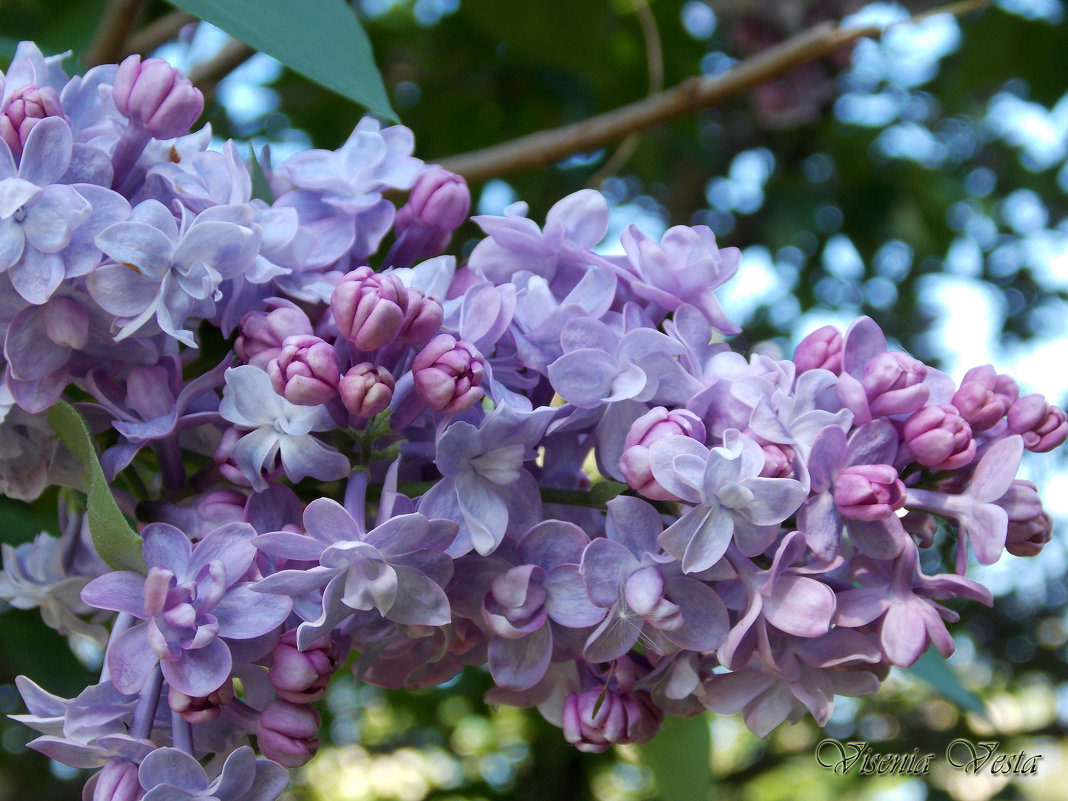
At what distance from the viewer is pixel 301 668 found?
57cm

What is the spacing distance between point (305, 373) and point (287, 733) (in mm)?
213

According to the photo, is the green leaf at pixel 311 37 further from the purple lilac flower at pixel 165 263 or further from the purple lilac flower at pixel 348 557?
the purple lilac flower at pixel 348 557

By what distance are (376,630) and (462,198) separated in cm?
30

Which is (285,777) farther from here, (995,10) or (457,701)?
(457,701)

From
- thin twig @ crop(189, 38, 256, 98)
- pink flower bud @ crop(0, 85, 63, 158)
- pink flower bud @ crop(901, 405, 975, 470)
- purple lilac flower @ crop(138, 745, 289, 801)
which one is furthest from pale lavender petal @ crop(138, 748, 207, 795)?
thin twig @ crop(189, 38, 256, 98)

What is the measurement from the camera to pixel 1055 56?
1.89 m

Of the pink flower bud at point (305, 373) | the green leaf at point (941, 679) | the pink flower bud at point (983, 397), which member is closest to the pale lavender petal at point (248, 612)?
the pink flower bud at point (305, 373)

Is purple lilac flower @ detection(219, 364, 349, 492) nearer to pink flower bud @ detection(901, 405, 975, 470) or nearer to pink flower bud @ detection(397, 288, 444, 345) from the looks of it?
pink flower bud @ detection(397, 288, 444, 345)

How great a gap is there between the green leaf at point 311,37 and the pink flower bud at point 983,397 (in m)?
0.38

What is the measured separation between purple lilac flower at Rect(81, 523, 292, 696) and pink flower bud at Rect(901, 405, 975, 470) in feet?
1.21

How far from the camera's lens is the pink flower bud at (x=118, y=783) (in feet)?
1.84

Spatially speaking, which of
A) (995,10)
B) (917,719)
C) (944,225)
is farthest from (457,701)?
(995,10)

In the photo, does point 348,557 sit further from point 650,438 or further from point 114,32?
point 114,32

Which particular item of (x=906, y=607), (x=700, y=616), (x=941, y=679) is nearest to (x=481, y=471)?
(x=700, y=616)
